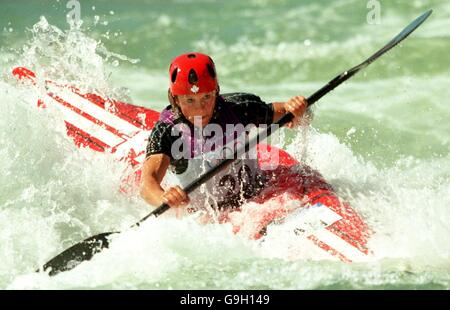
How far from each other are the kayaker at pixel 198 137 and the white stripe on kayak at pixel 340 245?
564mm

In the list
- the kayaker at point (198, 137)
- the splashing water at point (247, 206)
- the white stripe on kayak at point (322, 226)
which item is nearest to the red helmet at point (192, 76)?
the kayaker at point (198, 137)

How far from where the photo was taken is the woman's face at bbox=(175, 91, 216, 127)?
462 centimetres

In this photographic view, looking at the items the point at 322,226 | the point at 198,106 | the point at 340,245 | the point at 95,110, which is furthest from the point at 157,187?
the point at 95,110

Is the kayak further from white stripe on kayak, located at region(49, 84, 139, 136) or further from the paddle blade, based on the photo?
the paddle blade

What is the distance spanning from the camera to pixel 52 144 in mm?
5871

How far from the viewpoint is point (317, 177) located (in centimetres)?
494

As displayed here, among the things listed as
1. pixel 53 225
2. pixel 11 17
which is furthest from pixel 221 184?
pixel 11 17

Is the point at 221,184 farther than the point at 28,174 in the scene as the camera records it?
No

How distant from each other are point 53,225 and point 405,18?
236 inches

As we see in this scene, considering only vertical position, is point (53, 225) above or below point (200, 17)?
below

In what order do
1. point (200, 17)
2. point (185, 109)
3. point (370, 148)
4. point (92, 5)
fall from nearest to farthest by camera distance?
1. point (185, 109)
2. point (370, 148)
3. point (200, 17)
4. point (92, 5)
